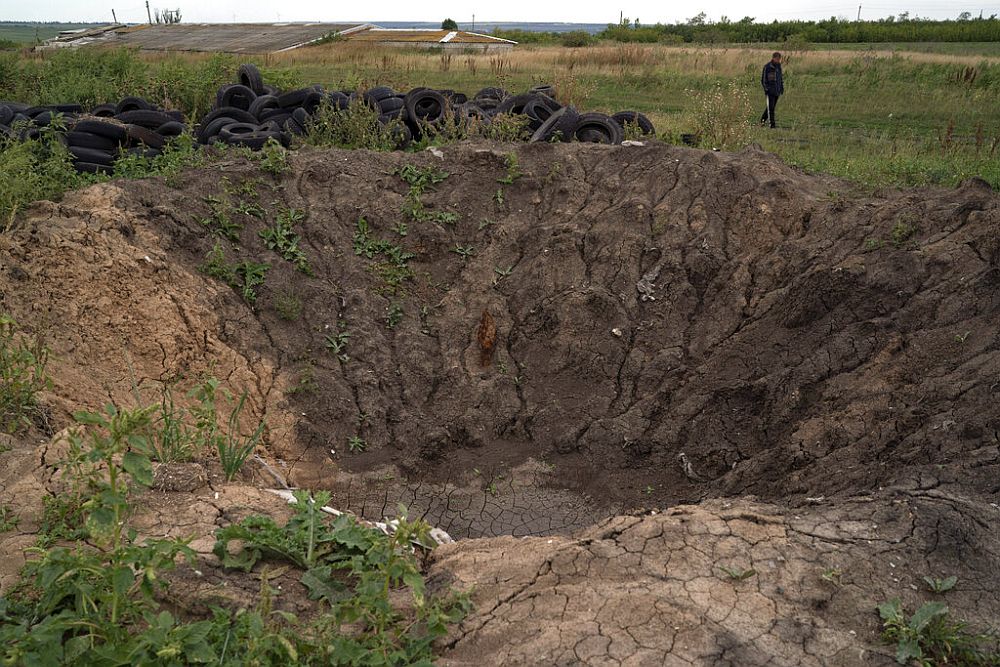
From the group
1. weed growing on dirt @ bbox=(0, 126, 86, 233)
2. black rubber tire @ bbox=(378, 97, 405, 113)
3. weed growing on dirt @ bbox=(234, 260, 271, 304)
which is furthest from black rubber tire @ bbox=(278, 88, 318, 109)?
weed growing on dirt @ bbox=(234, 260, 271, 304)

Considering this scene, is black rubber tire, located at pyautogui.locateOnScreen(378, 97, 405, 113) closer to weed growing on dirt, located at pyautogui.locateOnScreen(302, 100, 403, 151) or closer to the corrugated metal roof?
weed growing on dirt, located at pyautogui.locateOnScreen(302, 100, 403, 151)

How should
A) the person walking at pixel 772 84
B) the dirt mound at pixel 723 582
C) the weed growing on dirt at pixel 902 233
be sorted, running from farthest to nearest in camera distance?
the person walking at pixel 772 84 → the weed growing on dirt at pixel 902 233 → the dirt mound at pixel 723 582

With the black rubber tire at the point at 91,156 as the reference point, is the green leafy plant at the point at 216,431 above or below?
below

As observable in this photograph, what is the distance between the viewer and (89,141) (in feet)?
30.0

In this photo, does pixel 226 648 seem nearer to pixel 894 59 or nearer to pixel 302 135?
pixel 302 135

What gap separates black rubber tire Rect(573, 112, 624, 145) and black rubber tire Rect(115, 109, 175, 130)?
17.1 feet

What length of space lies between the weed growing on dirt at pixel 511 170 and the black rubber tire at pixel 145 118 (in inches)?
188

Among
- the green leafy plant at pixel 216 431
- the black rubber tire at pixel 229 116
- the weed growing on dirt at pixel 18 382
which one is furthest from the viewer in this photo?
the black rubber tire at pixel 229 116

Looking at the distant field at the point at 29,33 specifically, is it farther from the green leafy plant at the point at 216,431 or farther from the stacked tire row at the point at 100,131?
the green leafy plant at the point at 216,431

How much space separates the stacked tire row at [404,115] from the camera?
Answer: 31.8ft

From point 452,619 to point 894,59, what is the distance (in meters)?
23.9

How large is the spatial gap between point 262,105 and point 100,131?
2.48m

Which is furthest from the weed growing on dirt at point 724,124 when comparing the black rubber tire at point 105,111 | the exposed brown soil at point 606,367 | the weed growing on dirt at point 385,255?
the black rubber tire at point 105,111

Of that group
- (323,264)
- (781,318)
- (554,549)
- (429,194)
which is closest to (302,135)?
(429,194)
